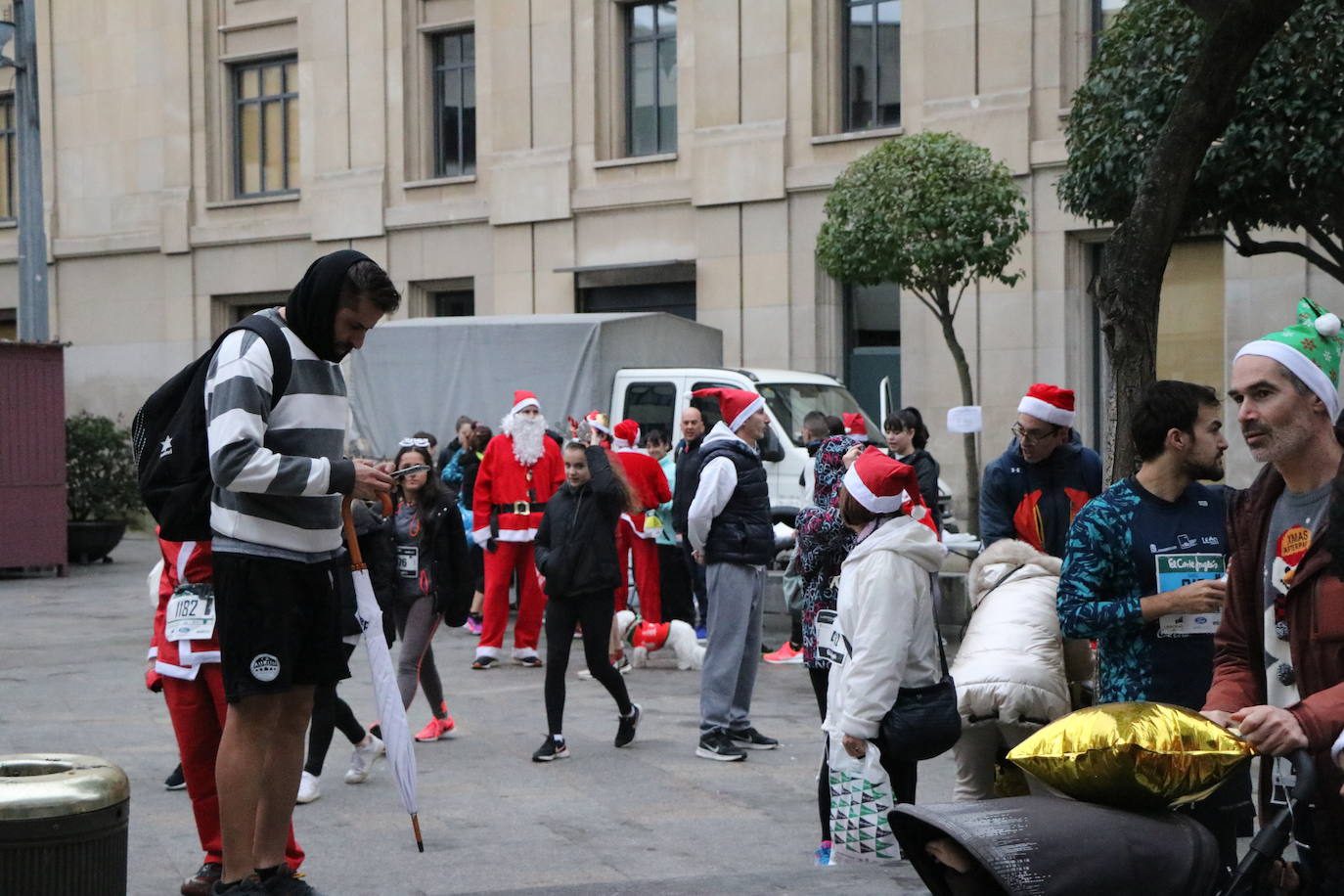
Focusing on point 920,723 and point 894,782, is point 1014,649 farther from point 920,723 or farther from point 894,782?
point 894,782

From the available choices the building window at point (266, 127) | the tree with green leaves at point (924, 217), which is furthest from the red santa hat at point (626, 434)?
the building window at point (266, 127)

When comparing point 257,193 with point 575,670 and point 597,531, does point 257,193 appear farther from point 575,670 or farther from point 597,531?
point 597,531

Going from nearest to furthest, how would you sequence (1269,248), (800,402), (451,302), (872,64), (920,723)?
1. (920,723)
2. (1269,248)
3. (800,402)
4. (872,64)
5. (451,302)

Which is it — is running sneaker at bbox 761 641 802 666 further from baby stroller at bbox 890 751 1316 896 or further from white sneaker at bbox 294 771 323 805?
baby stroller at bbox 890 751 1316 896

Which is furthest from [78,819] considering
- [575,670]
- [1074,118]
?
[1074,118]

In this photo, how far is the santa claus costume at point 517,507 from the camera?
1245 centimetres

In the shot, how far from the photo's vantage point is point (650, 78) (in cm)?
2523

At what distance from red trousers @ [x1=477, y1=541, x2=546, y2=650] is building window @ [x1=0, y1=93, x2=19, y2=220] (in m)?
22.7

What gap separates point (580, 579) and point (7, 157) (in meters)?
26.4

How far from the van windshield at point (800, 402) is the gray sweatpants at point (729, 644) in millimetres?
7068

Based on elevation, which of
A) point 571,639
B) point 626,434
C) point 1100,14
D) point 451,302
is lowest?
point 571,639

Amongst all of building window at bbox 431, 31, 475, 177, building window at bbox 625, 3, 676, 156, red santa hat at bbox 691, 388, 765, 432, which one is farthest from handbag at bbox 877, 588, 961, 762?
building window at bbox 431, 31, 475, 177

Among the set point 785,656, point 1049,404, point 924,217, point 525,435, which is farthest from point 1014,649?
point 924,217

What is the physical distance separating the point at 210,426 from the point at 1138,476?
273cm
